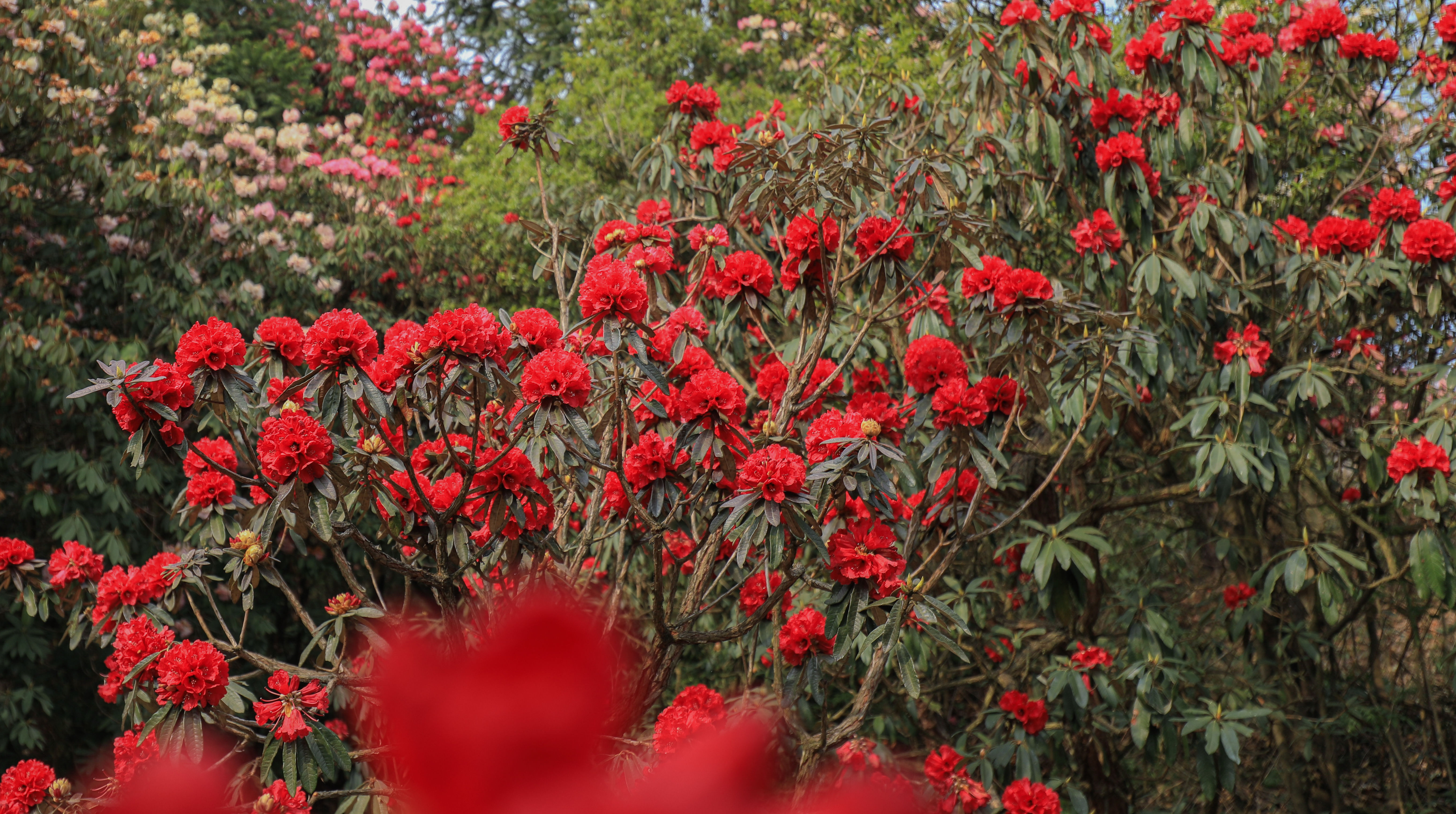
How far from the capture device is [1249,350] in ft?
11.4

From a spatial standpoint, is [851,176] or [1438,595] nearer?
[851,176]

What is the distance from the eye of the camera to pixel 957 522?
2.66m

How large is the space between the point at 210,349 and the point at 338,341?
28 centimetres

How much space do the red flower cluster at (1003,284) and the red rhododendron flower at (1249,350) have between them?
4.00ft

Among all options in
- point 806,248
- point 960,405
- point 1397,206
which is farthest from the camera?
point 1397,206

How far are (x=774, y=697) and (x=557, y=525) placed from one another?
0.71m

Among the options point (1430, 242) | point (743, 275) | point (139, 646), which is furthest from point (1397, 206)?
point (139, 646)

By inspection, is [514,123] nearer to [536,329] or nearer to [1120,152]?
[536,329]

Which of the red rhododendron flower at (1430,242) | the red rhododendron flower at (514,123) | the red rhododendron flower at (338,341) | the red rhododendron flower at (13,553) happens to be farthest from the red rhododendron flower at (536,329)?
the red rhododendron flower at (1430,242)

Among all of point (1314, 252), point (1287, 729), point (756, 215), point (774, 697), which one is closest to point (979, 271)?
point (756, 215)

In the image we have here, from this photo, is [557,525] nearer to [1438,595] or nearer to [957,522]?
[957,522]

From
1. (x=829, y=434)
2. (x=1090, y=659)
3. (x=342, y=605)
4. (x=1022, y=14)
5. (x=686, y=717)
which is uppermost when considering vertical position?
(x=1022, y=14)

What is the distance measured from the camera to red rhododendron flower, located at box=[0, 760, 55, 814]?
7.98ft

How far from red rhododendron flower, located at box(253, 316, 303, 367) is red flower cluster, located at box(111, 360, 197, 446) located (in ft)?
0.60
